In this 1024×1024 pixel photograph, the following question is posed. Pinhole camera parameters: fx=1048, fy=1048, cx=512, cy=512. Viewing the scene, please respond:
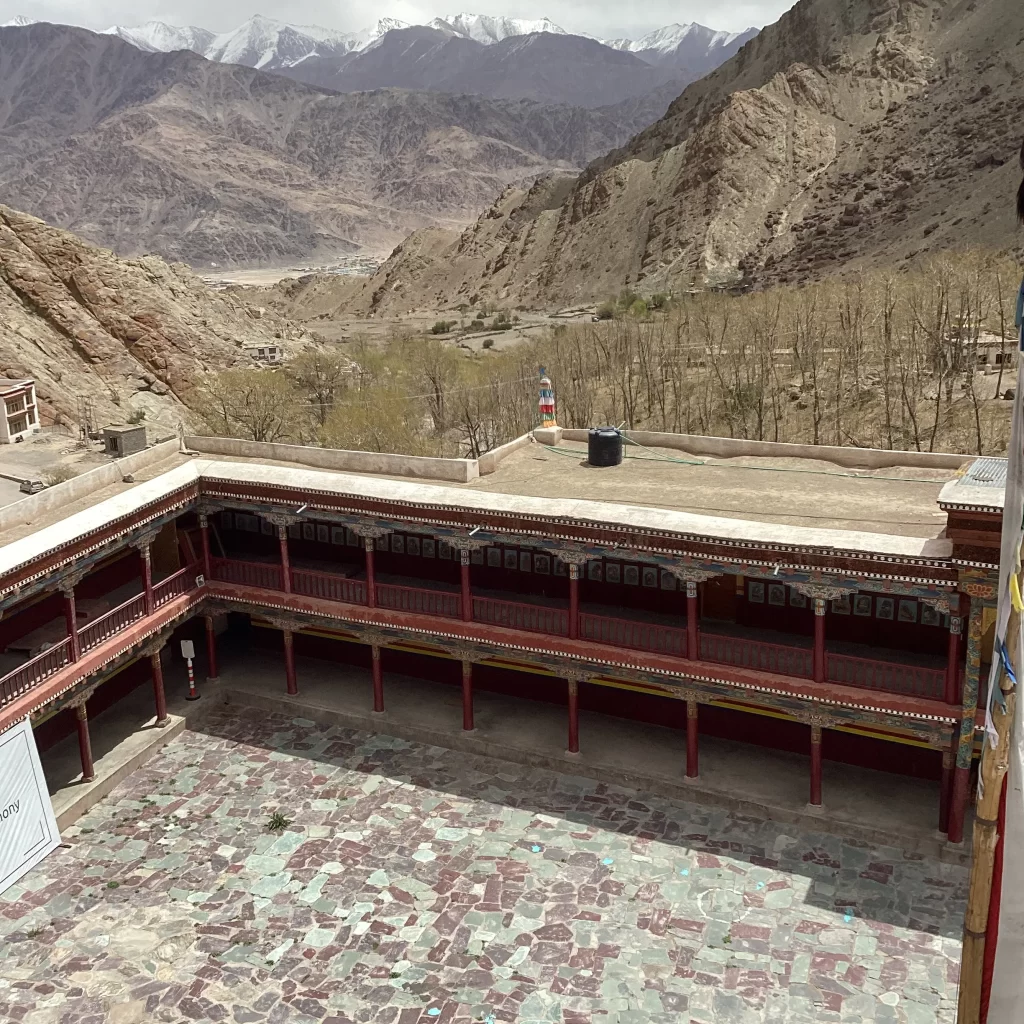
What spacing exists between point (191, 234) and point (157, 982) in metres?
186

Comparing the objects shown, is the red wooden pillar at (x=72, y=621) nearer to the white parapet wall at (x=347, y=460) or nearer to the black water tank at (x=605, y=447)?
the white parapet wall at (x=347, y=460)

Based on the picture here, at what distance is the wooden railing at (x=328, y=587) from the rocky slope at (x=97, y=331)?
3287 cm

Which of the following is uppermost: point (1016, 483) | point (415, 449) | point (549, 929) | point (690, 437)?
point (1016, 483)

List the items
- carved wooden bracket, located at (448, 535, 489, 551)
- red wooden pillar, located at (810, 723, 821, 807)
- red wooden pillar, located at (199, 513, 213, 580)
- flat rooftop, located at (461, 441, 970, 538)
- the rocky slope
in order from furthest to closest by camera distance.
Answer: the rocky slope < red wooden pillar, located at (199, 513, 213, 580) < carved wooden bracket, located at (448, 535, 489, 551) < flat rooftop, located at (461, 441, 970, 538) < red wooden pillar, located at (810, 723, 821, 807)

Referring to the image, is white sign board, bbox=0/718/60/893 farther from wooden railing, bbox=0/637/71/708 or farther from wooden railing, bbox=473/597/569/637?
wooden railing, bbox=473/597/569/637

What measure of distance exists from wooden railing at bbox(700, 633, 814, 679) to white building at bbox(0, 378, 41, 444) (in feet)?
127

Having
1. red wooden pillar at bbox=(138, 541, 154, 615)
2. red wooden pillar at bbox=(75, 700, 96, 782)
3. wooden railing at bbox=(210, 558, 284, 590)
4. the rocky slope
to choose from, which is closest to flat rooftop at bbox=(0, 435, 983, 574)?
red wooden pillar at bbox=(138, 541, 154, 615)

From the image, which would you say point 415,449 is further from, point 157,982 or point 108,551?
point 157,982

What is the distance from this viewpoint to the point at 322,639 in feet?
80.5

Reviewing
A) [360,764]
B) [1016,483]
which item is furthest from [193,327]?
[1016,483]

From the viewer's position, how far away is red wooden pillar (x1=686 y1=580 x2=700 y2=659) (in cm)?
1788

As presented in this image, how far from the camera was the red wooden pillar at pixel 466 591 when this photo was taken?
1972cm

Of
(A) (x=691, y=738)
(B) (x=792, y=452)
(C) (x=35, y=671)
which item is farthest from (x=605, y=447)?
(C) (x=35, y=671)

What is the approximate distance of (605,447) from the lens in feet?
75.5
